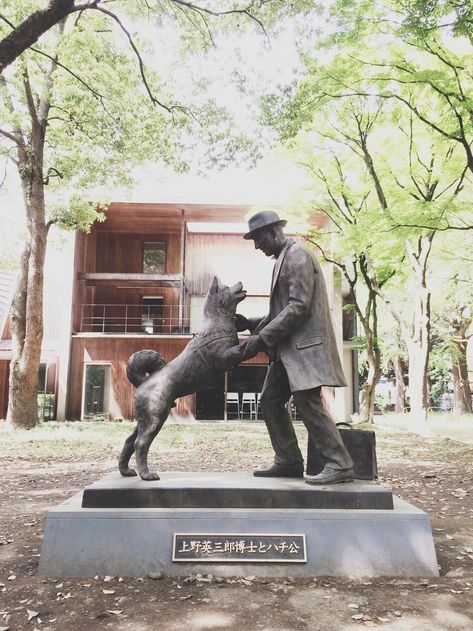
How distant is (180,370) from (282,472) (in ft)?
4.08

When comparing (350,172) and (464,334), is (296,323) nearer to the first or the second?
(350,172)

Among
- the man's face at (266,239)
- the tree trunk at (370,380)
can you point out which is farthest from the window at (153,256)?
the man's face at (266,239)

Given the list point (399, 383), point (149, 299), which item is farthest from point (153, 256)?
point (399, 383)

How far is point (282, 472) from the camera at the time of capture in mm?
4262

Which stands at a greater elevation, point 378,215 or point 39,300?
point 378,215

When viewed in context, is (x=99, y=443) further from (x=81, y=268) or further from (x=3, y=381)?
(x=81, y=268)

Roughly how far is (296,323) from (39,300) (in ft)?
40.4

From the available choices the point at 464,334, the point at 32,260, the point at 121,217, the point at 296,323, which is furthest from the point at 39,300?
the point at 464,334

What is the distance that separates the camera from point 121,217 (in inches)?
887

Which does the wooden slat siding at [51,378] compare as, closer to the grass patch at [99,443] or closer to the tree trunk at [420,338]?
the grass patch at [99,443]

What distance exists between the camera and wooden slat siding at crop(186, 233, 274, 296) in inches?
909

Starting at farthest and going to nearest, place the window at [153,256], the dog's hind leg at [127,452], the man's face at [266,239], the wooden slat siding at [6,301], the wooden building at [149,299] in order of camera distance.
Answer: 1. the window at [153,256]
2. the wooden slat siding at [6,301]
3. the wooden building at [149,299]
4. the man's face at [266,239]
5. the dog's hind leg at [127,452]

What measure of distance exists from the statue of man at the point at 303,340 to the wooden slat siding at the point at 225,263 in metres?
18.6

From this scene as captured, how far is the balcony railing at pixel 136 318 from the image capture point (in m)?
22.9
